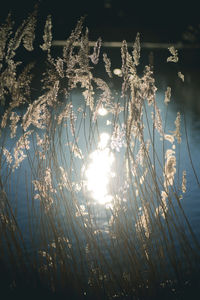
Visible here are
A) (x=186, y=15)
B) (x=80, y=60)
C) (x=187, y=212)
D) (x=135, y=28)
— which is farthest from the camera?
(x=135, y=28)

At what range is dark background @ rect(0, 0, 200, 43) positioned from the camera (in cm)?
2950

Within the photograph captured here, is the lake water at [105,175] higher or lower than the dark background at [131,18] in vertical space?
lower

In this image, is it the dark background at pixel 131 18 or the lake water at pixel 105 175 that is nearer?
the lake water at pixel 105 175

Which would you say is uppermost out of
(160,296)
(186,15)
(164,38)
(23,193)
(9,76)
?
(164,38)

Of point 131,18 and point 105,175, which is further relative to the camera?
point 131,18

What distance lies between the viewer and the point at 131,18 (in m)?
37.2

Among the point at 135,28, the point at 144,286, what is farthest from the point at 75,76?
the point at 135,28

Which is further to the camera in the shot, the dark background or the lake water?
the dark background

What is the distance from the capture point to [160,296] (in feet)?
7.16

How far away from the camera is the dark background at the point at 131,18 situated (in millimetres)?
29500

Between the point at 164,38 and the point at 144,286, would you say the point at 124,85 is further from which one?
the point at 164,38

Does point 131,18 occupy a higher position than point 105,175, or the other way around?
point 131,18

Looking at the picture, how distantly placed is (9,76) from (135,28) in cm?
3863

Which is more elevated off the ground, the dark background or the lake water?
the dark background
